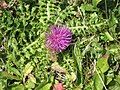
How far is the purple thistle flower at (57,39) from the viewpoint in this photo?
327 cm

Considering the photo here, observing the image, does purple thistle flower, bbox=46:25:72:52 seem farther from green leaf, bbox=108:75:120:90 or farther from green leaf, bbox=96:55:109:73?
green leaf, bbox=108:75:120:90

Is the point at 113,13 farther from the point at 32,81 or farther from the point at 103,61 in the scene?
the point at 32,81

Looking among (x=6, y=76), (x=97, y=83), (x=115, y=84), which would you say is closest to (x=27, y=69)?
(x=6, y=76)

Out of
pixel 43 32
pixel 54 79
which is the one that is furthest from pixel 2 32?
pixel 54 79

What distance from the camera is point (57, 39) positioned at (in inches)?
129

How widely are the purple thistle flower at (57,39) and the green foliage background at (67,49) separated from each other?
0.09 meters

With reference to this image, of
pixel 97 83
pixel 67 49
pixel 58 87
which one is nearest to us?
pixel 97 83

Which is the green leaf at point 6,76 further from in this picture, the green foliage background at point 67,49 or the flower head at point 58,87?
the flower head at point 58,87

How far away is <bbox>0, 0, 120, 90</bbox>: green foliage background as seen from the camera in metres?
3.29

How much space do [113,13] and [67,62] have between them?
0.54 metres

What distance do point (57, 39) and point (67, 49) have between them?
185mm

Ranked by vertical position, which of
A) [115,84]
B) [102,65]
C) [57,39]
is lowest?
[115,84]

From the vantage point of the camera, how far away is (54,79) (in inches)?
133

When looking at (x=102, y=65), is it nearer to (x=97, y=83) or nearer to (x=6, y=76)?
(x=97, y=83)
